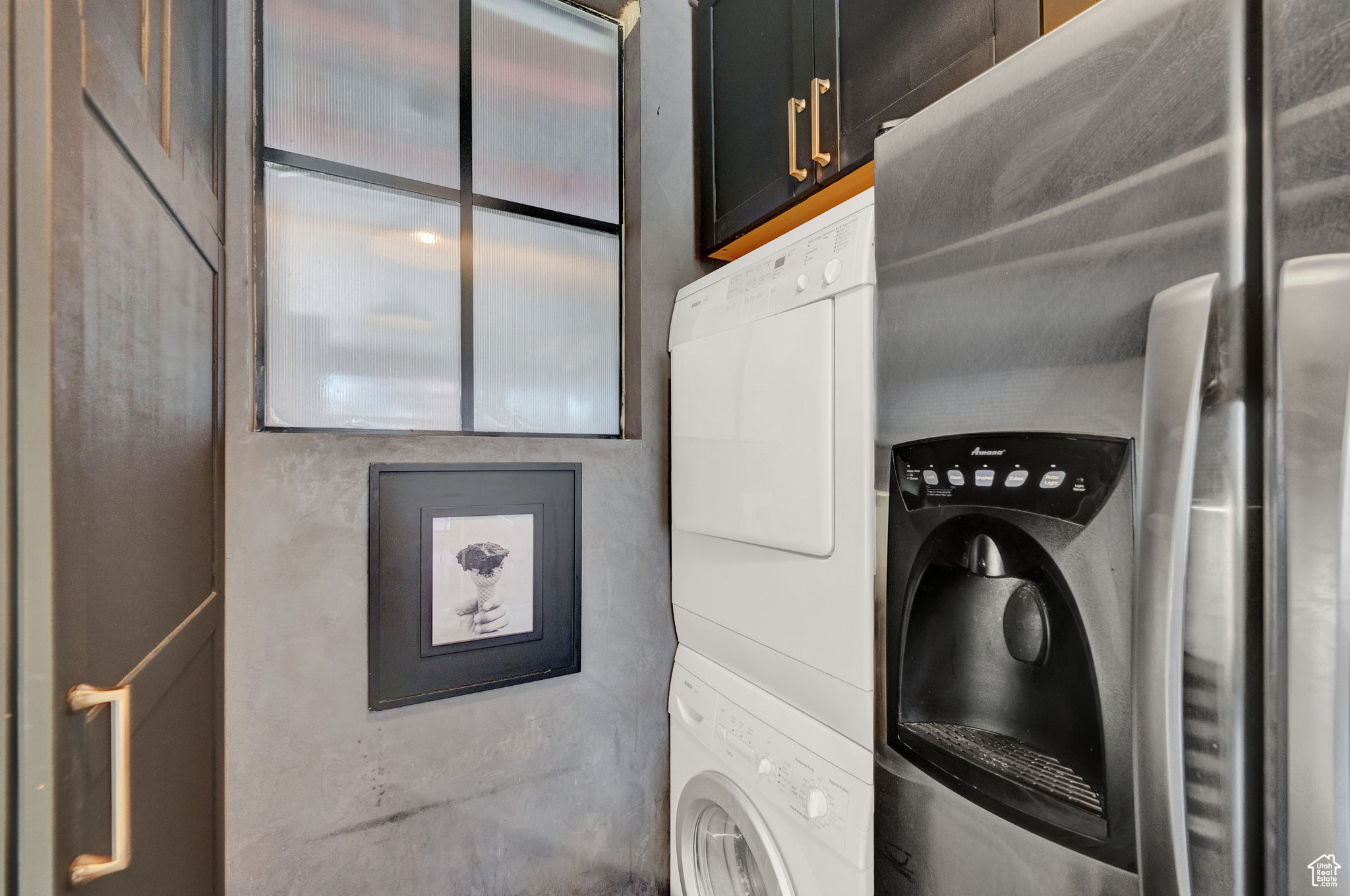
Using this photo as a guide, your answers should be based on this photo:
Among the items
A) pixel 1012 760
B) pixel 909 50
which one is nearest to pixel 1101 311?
pixel 1012 760

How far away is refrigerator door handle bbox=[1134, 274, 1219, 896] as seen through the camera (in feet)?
1.58

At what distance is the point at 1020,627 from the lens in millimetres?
653

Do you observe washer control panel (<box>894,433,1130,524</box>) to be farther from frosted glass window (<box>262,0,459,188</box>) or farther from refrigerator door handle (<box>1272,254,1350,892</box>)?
frosted glass window (<box>262,0,459,188</box>)

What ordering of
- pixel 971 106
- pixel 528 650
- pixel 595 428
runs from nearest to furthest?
pixel 971 106 → pixel 528 650 → pixel 595 428

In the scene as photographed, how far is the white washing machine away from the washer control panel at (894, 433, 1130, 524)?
509 millimetres

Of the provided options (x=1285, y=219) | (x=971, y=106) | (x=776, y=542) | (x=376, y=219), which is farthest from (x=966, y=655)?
(x=376, y=219)

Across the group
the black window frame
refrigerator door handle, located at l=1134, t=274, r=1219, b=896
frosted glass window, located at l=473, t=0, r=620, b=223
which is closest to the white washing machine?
refrigerator door handle, located at l=1134, t=274, r=1219, b=896

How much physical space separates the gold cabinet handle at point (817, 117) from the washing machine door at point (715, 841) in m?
1.39

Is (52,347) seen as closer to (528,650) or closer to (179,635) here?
(179,635)

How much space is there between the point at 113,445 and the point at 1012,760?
1105mm

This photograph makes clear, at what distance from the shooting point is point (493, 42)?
5.01 feet

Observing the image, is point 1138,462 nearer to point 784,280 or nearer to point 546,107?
point 784,280

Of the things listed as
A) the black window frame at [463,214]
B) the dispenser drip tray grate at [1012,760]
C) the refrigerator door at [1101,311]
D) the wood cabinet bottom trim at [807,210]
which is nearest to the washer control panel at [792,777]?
the refrigerator door at [1101,311]

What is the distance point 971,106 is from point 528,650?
1.45 m
